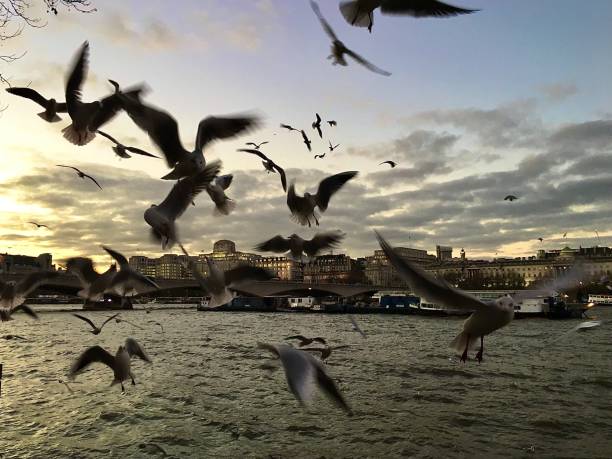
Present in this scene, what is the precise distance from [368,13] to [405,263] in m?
1.55

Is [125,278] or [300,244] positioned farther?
[300,244]

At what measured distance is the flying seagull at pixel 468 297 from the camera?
267cm

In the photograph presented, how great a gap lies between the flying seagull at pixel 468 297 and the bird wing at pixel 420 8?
1.52 m

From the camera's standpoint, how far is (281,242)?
17.5ft

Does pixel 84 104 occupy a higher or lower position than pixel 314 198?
higher

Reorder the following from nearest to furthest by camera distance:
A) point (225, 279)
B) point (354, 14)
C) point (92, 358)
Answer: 1. point (354, 14)
2. point (225, 279)
3. point (92, 358)

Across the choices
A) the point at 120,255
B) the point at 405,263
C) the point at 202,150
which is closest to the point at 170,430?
the point at 120,255

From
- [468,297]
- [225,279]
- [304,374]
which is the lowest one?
[304,374]

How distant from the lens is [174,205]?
3797 millimetres

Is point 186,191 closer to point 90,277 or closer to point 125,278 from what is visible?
point 125,278

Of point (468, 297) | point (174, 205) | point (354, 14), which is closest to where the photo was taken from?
point (468, 297)

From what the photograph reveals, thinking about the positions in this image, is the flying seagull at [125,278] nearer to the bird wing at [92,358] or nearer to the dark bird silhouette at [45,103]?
the bird wing at [92,358]

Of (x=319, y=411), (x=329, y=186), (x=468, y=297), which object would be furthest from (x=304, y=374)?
(x=319, y=411)

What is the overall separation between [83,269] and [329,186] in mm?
2628
